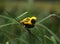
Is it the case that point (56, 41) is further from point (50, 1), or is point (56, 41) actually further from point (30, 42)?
point (50, 1)

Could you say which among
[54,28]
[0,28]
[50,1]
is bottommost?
[50,1]

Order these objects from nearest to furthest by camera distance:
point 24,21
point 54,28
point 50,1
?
point 24,21 → point 54,28 → point 50,1

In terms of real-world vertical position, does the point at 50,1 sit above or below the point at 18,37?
below

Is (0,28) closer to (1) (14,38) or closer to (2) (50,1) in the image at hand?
(1) (14,38)

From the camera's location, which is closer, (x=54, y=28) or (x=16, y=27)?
(x=16, y=27)

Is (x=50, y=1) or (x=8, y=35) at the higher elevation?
(x=8, y=35)

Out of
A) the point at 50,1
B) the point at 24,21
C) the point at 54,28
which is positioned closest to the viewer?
the point at 24,21

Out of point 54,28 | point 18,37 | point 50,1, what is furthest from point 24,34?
point 50,1

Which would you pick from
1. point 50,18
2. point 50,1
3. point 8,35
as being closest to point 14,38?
point 8,35

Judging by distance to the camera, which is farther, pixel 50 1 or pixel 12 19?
pixel 50 1
